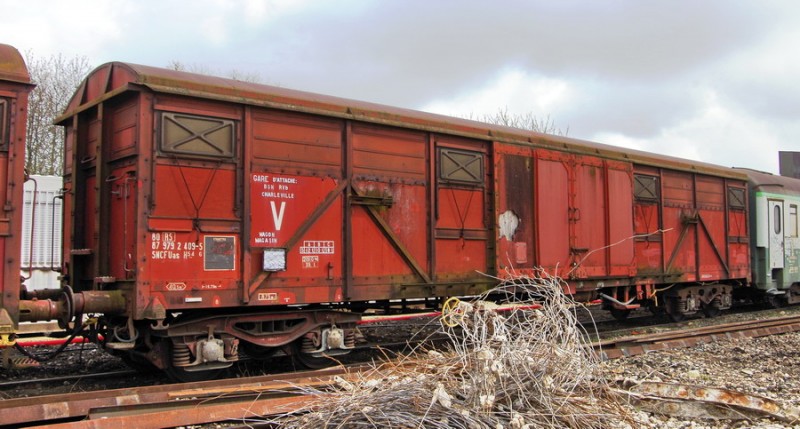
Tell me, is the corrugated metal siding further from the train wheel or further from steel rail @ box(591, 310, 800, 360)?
the train wheel

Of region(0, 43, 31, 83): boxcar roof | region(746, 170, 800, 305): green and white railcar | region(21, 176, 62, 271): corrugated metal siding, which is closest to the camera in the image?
region(0, 43, 31, 83): boxcar roof

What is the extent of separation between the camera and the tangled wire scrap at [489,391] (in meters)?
4.27

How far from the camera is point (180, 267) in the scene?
703 centimetres

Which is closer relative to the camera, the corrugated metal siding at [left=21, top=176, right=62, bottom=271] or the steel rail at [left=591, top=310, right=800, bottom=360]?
the steel rail at [left=591, top=310, right=800, bottom=360]

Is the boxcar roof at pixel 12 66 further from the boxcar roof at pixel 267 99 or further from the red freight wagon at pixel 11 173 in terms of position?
the boxcar roof at pixel 267 99

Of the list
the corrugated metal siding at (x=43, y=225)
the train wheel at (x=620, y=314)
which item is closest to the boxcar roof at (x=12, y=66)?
the corrugated metal siding at (x=43, y=225)

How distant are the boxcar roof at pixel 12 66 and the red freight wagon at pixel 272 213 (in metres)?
0.97

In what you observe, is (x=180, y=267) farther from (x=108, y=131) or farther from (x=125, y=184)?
(x=108, y=131)

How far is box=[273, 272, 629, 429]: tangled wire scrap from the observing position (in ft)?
14.0

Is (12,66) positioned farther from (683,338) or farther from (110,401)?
(683,338)

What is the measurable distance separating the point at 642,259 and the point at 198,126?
346 inches

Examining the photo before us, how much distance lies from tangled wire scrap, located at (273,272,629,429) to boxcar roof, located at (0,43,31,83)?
4396mm

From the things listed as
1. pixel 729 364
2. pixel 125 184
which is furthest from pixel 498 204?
pixel 125 184

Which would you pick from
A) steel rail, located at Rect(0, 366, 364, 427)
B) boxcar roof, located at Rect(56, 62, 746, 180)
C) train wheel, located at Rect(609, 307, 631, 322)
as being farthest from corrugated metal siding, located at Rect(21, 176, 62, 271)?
train wheel, located at Rect(609, 307, 631, 322)
